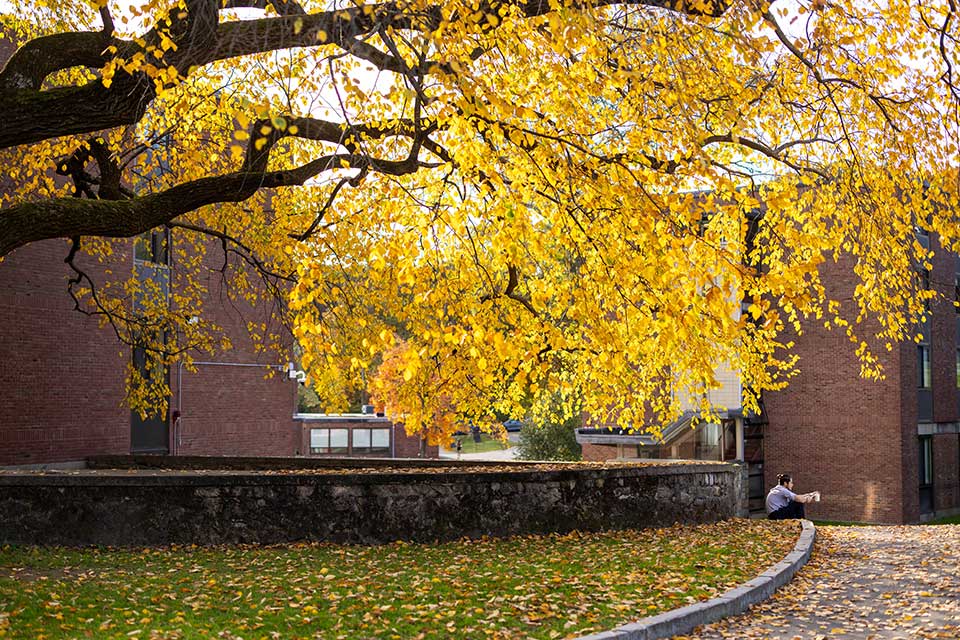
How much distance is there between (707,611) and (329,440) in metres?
38.7

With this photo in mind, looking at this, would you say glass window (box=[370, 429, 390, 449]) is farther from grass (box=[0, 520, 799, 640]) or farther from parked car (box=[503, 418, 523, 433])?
grass (box=[0, 520, 799, 640])

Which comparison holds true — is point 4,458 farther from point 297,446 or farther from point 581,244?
point 297,446

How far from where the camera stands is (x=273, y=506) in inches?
504

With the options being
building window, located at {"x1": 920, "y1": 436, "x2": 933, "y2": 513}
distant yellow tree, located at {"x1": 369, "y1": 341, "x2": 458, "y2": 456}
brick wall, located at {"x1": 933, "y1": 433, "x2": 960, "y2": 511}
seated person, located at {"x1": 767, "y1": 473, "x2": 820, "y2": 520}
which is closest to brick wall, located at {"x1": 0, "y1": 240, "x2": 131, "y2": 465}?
distant yellow tree, located at {"x1": 369, "y1": 341, "x2": 458, "y2": 456}

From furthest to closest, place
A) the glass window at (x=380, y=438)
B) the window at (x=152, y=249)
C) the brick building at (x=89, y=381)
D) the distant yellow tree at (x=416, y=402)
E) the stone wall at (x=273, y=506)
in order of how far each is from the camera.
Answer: the glass window at (x=380, y=438), the window at (x=152, y=249), the distant yellow tree at (x=416, y=402), the brick building at (x=89, y=381), the stone wall at (x=273, y=506)

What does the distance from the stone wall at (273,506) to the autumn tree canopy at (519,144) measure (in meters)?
2.01

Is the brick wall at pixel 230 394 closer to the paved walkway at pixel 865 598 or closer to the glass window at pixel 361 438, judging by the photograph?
the glass window at pixel 361 438

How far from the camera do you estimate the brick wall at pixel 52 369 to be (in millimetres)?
20688

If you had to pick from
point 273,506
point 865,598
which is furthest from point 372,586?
point 865,598

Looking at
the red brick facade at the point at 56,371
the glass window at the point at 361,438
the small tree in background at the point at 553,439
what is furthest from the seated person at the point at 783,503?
the glass window at the point at 361,438

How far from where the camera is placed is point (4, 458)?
66.9ft

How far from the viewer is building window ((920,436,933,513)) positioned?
1244 inches

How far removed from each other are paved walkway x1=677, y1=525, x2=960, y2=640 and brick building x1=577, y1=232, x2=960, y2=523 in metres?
15.9

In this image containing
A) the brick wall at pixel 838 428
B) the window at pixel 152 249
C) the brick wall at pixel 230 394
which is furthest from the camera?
the brick wall at pixel 838 428
